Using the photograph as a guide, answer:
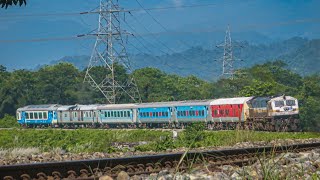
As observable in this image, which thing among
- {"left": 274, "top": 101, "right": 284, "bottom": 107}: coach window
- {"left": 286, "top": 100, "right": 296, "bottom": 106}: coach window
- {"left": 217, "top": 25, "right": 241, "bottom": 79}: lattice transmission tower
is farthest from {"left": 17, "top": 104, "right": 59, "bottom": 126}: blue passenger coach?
{"left": 217, "top": 25, "right": 241, "bottom": 79}: lattice transmission tower

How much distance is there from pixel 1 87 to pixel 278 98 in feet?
184

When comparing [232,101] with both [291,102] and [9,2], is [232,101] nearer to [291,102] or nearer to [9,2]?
[291,102]

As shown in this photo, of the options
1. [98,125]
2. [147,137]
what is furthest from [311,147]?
[98,125]

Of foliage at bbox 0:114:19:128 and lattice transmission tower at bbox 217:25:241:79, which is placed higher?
lattice transmission tower at bbox 217:25:241:79

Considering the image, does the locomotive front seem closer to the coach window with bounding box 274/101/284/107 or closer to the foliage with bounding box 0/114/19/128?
the coach window with bounding box 274/101/284/107

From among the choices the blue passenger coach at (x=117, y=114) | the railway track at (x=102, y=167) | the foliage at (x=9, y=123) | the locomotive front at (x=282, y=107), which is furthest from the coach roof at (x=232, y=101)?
the foliage at (x=9, y=123)

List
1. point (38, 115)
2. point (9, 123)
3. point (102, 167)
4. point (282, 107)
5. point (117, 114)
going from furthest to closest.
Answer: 1. point (9, 123)
2. point (38, 115)
3. point (117, 114)
4. point (282, 107)
5. point (102, 167)

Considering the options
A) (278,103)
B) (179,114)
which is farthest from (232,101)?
(179,114)

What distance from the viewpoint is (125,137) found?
35188 millimetres

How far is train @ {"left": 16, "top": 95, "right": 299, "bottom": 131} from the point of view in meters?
38.3

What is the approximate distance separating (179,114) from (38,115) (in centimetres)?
2214

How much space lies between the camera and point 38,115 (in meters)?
62.2

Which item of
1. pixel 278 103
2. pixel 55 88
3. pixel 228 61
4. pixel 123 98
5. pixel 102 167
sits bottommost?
pixel 102 167

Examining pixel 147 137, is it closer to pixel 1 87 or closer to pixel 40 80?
pixel 1 87
